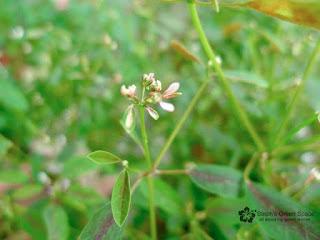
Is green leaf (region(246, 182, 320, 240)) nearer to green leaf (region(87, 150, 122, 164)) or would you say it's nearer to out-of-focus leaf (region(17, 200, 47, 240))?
green leaf (region(87, 150, 122, 164))

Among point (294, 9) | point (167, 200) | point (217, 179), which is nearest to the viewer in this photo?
point (294, 9)

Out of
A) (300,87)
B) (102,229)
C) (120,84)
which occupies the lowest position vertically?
(102,229)

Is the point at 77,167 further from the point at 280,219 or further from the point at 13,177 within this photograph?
the point at 280,219

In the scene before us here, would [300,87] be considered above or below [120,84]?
below

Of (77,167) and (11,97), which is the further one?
(11,97)

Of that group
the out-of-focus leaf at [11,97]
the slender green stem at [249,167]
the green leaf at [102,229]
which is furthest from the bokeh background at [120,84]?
the green leaf at [102,229]

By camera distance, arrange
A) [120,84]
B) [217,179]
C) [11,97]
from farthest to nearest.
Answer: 1. [120,84]
2. [11,97]
3. [217,179]

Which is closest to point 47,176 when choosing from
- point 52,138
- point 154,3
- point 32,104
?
point 52,138

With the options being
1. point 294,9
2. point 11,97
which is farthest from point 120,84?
point 294,9
